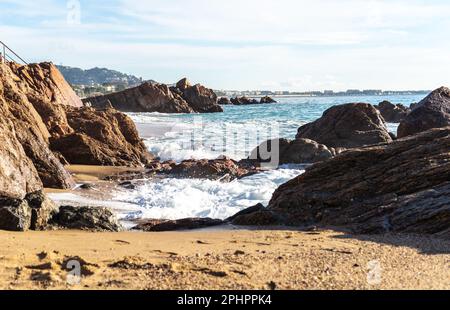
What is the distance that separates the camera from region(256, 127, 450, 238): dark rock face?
6723 millimetres

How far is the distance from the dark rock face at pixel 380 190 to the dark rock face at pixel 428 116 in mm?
7254

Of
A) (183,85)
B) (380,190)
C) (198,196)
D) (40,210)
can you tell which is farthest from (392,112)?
(40,210)

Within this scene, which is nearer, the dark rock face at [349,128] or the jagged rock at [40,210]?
the jagged rock at [40,210]

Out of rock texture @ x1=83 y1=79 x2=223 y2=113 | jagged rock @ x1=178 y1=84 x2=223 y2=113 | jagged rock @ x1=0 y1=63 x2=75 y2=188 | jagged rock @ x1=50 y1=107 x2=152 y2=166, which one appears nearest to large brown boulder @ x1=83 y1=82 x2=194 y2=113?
rock texture @ x1=83 y1=79 x2=223 y2=113

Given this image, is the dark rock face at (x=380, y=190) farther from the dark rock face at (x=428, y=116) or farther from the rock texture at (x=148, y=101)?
the rock texture at (x=148, y=101)

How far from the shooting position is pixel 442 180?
24.0 feet

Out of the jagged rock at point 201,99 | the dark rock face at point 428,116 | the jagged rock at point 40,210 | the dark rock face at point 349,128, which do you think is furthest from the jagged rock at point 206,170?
the jagged rock at point 201,99

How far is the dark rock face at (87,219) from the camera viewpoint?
7.07 metres

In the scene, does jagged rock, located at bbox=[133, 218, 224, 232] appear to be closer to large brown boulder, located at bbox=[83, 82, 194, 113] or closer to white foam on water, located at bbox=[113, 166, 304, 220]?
white foam on water, located at bbox=[113, 166, 304, 220]

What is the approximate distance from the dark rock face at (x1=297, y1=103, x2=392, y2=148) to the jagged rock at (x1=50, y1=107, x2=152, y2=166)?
6.19 m
